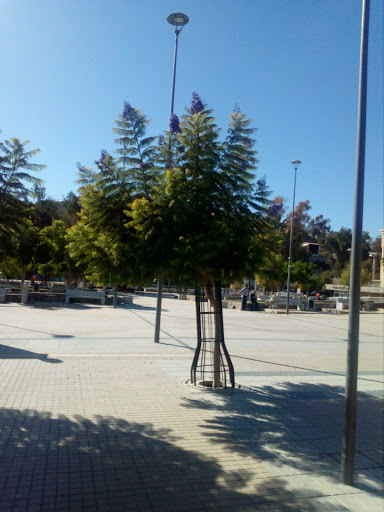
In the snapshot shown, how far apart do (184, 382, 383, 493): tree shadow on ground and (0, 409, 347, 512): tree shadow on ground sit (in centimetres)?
62

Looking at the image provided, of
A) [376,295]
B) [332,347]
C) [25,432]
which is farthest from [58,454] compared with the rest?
[376,295]

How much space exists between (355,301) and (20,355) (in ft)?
24.6

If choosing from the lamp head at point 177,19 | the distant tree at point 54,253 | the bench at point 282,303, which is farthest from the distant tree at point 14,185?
the bench at point 282,303

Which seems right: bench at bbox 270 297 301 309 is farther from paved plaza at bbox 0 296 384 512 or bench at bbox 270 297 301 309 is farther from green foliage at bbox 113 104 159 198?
green foliage at bbox 113 104 159 198

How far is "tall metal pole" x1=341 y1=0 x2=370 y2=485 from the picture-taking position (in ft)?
13.4

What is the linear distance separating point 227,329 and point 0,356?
8662 millimetres

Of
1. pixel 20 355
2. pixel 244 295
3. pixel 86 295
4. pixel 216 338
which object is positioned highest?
pixel 244 295

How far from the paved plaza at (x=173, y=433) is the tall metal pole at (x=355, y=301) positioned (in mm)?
373

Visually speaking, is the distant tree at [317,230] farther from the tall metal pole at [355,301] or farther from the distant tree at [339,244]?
the tall metal pole at [355,301]

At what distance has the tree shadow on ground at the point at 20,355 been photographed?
8.89 meters

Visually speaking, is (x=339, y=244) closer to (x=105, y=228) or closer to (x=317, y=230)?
(x=317, y=230)

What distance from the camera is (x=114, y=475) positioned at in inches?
162

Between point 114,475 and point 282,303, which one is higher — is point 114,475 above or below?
below

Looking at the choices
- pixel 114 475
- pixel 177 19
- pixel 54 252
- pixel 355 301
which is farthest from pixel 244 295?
pixel 114 475
